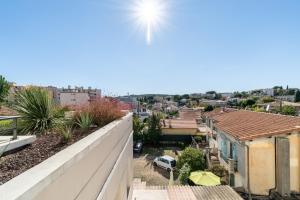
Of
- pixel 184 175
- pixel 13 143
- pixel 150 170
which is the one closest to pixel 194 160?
pixel 184 175

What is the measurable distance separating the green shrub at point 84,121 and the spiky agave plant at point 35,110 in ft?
1.89

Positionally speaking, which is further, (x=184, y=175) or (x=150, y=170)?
(x=150, y=170)

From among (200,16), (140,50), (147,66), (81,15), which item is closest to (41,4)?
(81,15)

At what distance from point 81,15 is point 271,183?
11798 millimetres

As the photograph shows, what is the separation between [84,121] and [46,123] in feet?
2.56

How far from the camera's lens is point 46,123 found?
617cm

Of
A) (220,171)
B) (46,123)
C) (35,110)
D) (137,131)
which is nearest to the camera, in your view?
(35,110)

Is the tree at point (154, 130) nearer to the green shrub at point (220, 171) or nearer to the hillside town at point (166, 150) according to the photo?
the hillside town at point (166, 150)

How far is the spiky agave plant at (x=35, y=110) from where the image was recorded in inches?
235

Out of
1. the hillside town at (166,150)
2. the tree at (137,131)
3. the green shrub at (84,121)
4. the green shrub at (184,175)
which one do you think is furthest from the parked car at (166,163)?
the green shrub at (84,121)

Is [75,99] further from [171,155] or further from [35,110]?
[171,155]

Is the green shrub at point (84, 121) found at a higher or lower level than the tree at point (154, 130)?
higher

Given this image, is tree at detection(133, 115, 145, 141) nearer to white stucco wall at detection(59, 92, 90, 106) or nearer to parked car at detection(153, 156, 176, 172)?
parked car at detection(153, 156, 176, 172)

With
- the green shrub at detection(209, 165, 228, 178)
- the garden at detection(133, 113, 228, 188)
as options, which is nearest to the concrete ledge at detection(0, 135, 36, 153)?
the garden at detection(133, 113, 228, 188)
